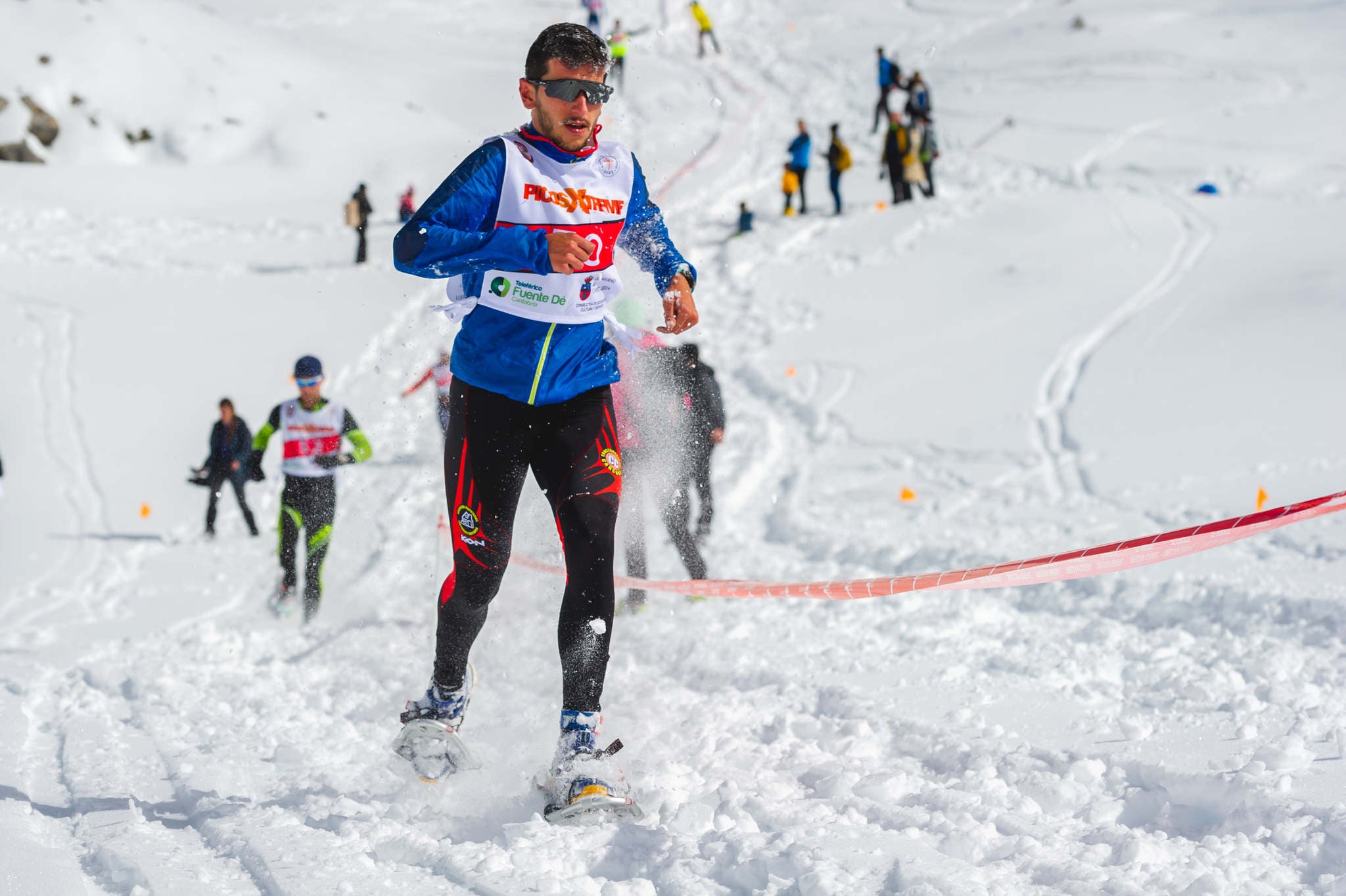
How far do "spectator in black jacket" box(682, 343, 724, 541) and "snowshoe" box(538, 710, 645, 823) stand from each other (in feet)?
10.6

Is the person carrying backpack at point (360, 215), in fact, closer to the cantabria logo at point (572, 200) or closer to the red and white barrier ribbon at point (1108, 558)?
the cantabria logo at point (572, 200)

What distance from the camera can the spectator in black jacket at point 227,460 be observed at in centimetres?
924

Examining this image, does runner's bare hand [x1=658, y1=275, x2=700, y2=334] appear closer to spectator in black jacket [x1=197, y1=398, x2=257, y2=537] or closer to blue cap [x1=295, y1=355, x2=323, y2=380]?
blue cap [x1=295, y1=355, x2=323, y2=380]

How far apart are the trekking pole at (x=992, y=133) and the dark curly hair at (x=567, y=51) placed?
60.6 ft

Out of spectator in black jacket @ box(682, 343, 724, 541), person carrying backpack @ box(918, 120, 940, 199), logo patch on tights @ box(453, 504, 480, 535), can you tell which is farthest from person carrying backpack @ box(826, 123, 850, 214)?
logo patch on tights @ box(453, 504, 480, 535)

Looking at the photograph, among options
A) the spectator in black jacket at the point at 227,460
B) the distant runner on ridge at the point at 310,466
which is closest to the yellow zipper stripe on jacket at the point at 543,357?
the distant runner on ridge at the point at 310,466

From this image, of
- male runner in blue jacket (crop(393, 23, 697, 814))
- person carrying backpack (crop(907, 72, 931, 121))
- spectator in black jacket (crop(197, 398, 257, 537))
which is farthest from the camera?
person carrying backpack (crop(907, 72, 931, 121))

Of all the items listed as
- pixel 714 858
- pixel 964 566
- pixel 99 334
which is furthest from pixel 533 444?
pixel 99 334

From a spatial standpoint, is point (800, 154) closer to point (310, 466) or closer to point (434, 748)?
point (310, 466)

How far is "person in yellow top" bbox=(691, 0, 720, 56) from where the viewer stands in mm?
31550

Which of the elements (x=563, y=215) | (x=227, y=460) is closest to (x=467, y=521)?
(x=563, y=215)

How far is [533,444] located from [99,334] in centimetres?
1239

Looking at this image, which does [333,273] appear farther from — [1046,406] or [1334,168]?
[1334,168]

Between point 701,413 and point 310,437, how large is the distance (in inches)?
102
